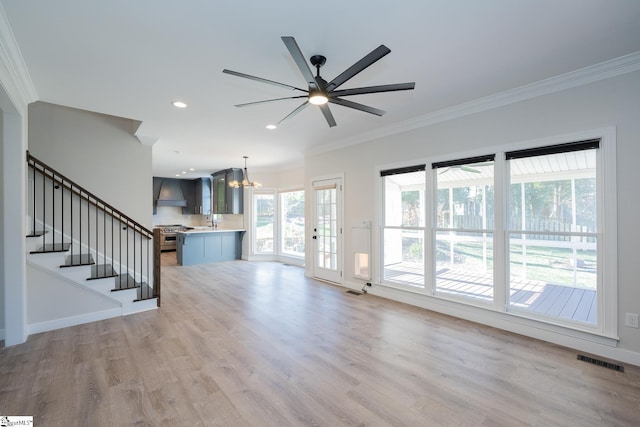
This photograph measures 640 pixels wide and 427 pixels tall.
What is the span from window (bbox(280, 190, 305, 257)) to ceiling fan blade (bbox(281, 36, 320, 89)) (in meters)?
5.64

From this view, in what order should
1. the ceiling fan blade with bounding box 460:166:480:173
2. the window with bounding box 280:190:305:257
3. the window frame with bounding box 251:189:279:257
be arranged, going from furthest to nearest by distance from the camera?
the window frame with bounding box 251:189:279:257 < the window with bounding box 280:190:305:257 < the ceiling fan blade with bounding box 460:166:480:173

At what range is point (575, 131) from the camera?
2.90 meters

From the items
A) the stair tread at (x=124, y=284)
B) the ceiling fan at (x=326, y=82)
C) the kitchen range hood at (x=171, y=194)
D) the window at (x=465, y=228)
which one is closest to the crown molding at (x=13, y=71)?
the ceiling fan at (x=326, y=82)

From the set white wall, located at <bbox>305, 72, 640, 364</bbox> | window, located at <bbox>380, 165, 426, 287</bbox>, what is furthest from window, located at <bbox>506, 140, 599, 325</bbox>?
window, located at <bbox>380, 165, 426, 287</bbox>

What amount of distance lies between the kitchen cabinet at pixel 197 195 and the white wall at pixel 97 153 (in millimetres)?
5393

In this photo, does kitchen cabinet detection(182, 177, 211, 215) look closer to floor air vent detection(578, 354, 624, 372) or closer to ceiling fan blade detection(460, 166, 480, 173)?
ceiling fan blade detection(460, 166, 480, 173)

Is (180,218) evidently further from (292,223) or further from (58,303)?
(58,303)

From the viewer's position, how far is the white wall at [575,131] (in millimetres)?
2619

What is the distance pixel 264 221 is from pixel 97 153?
4.54 metres

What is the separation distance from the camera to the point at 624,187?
2650 millimetres

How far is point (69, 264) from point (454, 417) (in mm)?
4492

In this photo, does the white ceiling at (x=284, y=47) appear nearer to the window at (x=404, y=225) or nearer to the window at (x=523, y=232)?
the window at (x=523, y=232)

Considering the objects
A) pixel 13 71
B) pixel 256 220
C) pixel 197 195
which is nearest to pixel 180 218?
pixel 197 195

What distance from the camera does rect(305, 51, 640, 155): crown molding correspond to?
8.60ft
